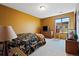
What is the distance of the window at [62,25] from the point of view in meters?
1.68

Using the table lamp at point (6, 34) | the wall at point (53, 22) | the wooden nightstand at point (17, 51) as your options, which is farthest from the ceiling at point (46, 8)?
the wooden nightstand at point (17, 51)

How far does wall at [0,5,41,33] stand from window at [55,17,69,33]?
0.34 metres

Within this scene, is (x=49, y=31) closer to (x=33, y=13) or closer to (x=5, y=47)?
(x=33, y=13)

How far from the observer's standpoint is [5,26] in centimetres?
137

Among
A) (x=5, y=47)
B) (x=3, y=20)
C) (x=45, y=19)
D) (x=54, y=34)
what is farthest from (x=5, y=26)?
(x=54, y=34)

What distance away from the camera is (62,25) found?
1.72 meters

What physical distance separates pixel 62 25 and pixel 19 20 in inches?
30.5

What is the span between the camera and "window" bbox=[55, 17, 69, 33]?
1676mm

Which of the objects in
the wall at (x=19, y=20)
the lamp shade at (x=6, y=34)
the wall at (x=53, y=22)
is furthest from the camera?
the wall at (x=53, y=22)

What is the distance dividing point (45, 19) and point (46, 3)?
0.36 metres

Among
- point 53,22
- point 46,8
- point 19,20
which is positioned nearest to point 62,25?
point 53,22

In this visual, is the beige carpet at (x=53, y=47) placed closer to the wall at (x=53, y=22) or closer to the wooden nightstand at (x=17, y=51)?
the wall at (x=53, y=22)

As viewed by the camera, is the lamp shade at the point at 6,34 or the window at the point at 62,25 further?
the window at the point at 62,25

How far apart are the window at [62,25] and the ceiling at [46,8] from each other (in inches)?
5.4
